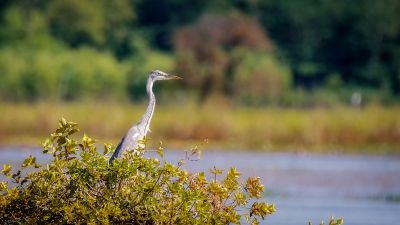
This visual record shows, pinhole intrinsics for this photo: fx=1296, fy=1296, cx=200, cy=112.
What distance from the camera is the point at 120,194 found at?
8.14 metres

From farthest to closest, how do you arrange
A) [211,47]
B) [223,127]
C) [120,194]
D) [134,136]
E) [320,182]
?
[211,47], [223,127], [320,182], [134,136], [120,194]

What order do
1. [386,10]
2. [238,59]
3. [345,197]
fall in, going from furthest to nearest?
[386,10]
[238,59]
[345,197]

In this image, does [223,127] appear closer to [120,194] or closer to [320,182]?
[320,182]

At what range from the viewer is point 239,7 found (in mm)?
48500

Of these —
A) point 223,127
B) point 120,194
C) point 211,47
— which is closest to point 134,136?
point 120,194

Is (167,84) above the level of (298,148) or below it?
above

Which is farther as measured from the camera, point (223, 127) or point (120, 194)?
point (223, 127)

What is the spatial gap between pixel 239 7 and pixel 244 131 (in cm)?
2341

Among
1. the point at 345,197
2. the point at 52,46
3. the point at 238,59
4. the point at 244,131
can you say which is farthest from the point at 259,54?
the point at 345,197

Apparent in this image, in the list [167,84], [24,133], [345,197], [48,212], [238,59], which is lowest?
[48,212]

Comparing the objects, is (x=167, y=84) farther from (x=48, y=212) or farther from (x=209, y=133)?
(x=48, y=212)

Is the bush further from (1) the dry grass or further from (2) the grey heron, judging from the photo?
(1) the dry grass

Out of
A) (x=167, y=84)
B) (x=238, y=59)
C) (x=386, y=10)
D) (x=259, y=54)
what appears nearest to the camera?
(x=167, y=84)

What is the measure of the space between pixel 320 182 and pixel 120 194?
1231cm
